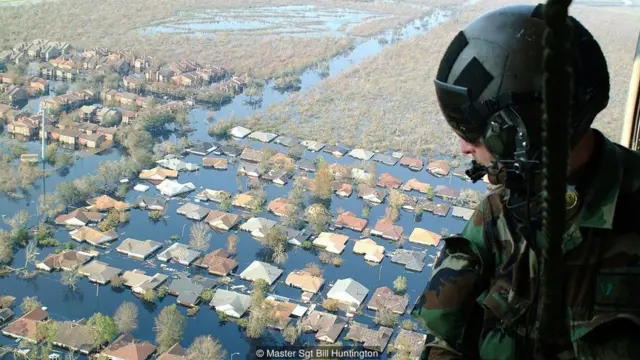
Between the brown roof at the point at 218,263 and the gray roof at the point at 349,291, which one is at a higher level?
the gray roof at the point at 349,291

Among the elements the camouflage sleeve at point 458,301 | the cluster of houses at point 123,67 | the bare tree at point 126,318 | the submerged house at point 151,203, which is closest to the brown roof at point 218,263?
the bare tree at point 126,318

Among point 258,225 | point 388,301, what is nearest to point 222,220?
point 258,225

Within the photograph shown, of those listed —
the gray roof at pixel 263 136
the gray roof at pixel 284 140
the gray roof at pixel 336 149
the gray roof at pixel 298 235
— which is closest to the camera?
the gray roof at pixel 298 235

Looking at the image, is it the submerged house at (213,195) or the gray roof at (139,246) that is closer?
the gray roof at (139,246)

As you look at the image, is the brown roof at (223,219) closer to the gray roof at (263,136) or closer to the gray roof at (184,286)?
the gray roof at (184,286)

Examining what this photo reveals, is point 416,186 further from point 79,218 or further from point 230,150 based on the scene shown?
point 79,218

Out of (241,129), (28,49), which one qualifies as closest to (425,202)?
(241,129)

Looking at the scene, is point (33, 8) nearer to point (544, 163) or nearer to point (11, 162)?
point (11, 162)
